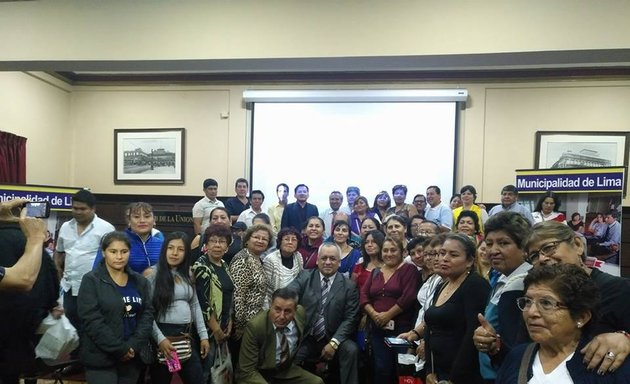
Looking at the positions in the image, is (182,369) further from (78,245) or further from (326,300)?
(78,245)

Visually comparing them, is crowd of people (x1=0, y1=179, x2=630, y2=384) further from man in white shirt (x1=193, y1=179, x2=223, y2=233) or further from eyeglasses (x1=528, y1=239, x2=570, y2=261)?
man in white shirt (x1=193, y1=179, x2=223, y2=233)

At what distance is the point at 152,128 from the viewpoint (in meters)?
7.54

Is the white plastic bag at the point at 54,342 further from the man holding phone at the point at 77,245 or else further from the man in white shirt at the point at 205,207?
the man in white shirt at the point at 205,207

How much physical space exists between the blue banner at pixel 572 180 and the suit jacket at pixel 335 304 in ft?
8.26

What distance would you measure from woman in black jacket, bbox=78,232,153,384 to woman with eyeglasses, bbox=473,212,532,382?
193 cm

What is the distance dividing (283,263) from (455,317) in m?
1.87

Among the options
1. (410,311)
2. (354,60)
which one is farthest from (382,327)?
(354,60)

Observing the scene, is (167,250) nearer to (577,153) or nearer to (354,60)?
(354,60)

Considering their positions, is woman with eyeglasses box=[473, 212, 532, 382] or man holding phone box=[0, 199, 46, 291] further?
woman with eyeglasses box=[473, 212, 532, 382]

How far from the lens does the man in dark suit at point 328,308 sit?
358 cm

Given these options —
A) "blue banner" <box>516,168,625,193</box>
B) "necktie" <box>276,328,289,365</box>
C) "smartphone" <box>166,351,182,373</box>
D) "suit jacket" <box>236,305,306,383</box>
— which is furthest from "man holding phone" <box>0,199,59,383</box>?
"blue banner" <box>516,168,625,193</box>

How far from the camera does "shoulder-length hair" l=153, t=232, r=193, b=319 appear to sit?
9.59 ft

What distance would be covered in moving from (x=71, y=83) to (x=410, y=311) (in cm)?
696

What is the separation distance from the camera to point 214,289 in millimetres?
3240
